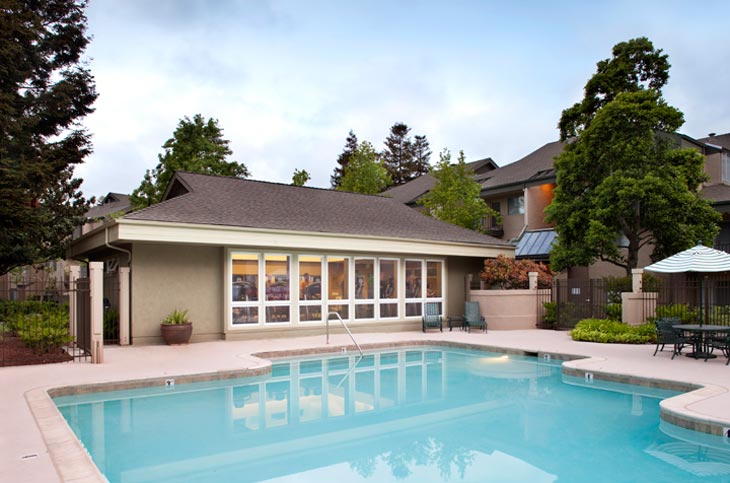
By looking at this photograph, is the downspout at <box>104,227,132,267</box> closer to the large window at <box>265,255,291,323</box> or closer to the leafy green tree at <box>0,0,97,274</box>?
the leafy green tree at <box>0,0,97,274</box>

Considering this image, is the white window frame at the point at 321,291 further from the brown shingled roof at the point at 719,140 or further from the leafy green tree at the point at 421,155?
the leafy green tree at the point at 421,155

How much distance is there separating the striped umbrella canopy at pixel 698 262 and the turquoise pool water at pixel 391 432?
367 centimetres

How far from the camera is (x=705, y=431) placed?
6891 millimetres

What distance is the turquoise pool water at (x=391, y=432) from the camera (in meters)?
6.20

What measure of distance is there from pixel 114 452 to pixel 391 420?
12.9 ft

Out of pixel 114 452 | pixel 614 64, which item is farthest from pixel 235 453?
pixel 614 64

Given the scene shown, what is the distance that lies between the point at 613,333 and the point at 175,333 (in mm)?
12409

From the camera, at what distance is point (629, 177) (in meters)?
17.6

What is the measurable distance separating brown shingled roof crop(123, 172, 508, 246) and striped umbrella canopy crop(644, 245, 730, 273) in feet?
26.3

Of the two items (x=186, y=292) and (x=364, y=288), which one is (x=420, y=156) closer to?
(x=364, y=288)

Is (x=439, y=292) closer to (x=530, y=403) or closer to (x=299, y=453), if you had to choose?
(x=530, y=403)

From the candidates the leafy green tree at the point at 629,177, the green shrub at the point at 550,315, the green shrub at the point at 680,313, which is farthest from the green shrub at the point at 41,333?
the green shrub at the point at 680,313

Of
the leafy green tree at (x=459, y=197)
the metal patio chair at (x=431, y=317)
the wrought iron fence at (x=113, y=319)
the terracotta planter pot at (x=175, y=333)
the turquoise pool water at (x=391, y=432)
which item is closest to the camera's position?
the turquoise pool water at (x=391, y=432)

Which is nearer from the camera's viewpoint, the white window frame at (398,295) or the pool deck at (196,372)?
the pool deck at (196,372)
